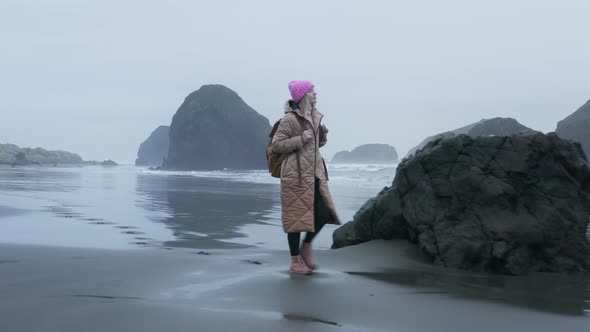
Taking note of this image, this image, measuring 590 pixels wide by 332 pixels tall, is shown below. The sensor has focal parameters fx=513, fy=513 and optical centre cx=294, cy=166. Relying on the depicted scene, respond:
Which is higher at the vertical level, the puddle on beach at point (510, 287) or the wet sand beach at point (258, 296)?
the wet sand beach at point (258, 296)

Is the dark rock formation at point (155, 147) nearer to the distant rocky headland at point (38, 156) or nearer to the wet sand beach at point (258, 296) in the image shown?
the distant rocky headland at point (38, 156)

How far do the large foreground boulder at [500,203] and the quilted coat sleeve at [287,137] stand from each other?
1.79 meters

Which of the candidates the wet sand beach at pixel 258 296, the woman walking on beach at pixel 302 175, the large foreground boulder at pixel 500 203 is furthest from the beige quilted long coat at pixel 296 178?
the large foreground boulder at pixel 500 203

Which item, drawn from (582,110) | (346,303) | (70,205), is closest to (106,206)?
(70,205)

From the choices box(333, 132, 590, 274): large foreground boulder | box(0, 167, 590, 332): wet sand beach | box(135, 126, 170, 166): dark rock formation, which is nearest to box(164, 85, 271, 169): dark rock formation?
box(135, 126, 170, 166): dark rock formation

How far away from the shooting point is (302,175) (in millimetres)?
4621

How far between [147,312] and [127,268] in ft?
5.22

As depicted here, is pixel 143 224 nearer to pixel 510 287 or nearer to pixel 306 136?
pixel 306 136

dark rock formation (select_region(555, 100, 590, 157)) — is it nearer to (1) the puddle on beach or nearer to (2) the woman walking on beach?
(1) the puddle on beach

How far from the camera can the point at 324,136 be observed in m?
5.06

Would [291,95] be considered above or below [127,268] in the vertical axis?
above

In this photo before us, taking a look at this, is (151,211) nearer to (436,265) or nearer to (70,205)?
(70,205)

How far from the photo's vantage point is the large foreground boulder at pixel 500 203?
509 cm

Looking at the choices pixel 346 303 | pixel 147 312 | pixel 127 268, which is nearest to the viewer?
pixel 147 312
